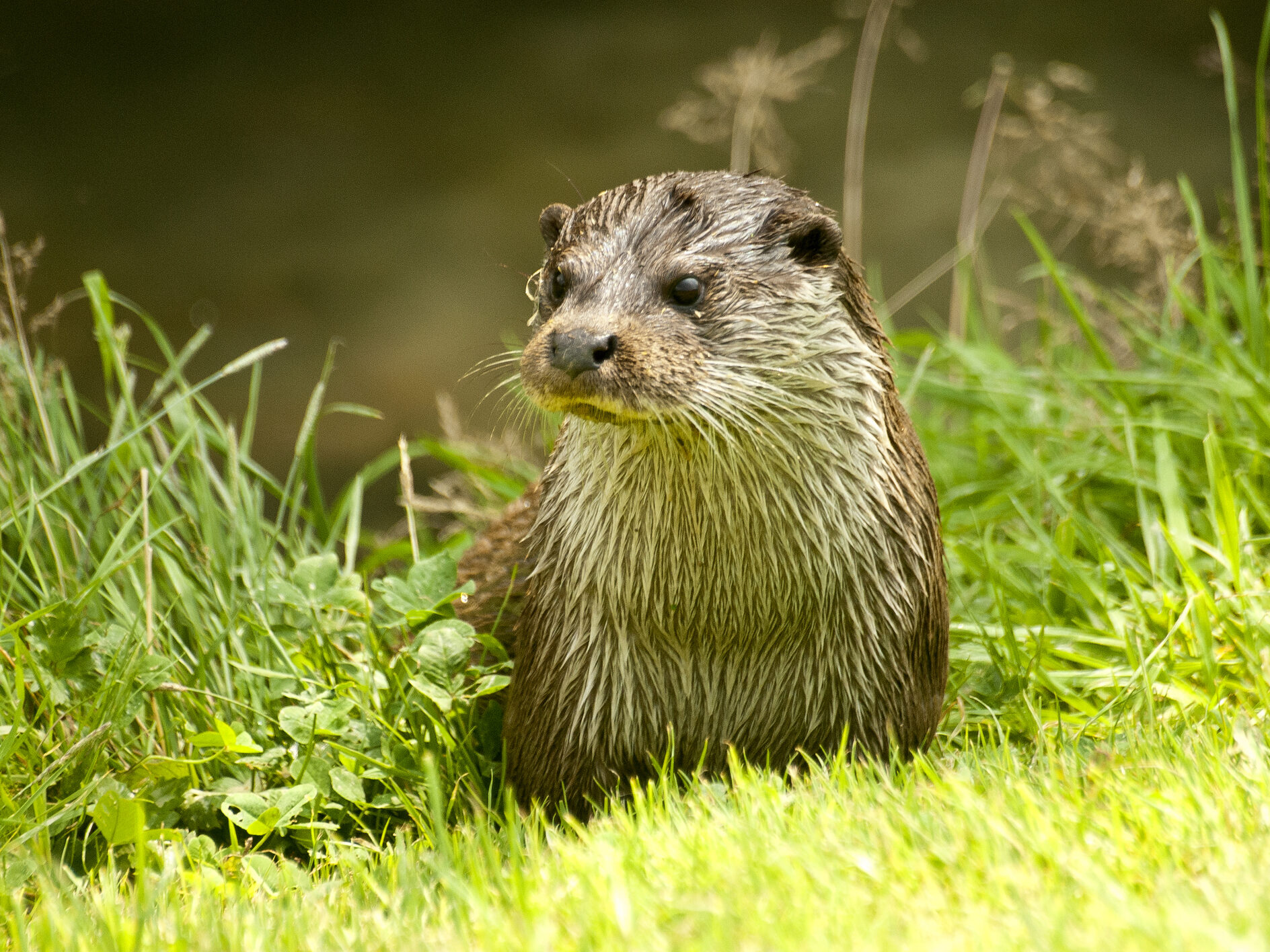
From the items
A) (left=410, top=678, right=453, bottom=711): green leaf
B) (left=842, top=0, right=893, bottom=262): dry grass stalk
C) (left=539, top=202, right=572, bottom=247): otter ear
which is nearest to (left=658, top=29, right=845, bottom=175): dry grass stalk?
(left=842, top=0, right=893, bottom=262): dry grass stalk

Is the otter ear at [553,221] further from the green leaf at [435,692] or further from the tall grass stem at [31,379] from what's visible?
the tall grass stem at [31,379]

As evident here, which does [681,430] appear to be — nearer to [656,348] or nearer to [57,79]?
[656,348]

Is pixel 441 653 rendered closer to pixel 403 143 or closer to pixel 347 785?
pixel 347 785

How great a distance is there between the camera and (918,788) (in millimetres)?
1778

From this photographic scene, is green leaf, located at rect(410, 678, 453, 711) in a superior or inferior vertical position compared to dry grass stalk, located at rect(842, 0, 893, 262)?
inferior

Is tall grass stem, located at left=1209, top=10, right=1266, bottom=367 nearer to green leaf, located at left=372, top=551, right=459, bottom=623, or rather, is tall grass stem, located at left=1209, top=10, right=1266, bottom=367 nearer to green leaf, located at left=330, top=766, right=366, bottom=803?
green leaf, located at left=372, top=551, right=459, bottom=623

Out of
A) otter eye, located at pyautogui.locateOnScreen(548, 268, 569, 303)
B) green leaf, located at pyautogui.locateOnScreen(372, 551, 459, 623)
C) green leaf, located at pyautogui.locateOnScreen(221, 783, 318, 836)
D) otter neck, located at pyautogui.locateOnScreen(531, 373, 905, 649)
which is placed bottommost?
green leaf, located at pyautogui.locateOnScreen(221, 783, 318, 836)

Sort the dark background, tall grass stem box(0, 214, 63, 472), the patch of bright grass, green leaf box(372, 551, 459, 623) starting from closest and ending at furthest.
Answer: the patch of bright grass, green leaf box(372, 551, 459, 623), tall grass stem box(0, 214, 63, 472), the dark background

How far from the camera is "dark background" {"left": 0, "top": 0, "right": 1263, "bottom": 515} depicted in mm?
4957

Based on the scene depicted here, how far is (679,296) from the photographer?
2.16m

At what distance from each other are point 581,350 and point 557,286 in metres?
0.34

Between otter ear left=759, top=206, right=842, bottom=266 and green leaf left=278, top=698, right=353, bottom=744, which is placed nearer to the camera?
otter ear left=759, top=206, right=842, bottom=266

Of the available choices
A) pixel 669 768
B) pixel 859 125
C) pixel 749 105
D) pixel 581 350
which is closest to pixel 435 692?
pixel 669 768

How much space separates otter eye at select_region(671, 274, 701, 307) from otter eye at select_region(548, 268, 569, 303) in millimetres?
195
